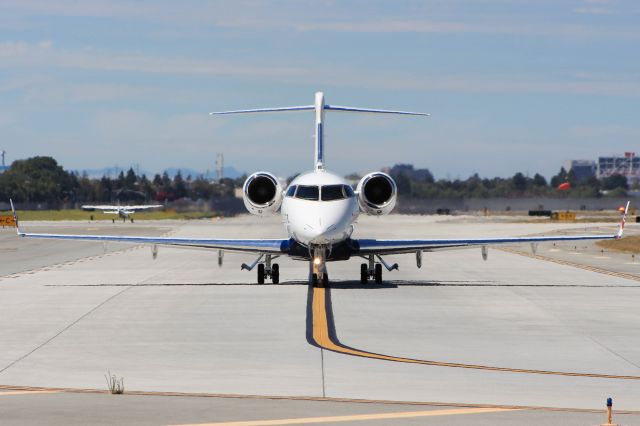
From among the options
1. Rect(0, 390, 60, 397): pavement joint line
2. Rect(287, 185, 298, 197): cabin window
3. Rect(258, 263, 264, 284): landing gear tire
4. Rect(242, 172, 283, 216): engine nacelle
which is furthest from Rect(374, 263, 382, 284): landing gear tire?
Rect(0, 390, 60, 397): pavement joint line

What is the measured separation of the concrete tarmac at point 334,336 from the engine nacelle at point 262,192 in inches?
94.5

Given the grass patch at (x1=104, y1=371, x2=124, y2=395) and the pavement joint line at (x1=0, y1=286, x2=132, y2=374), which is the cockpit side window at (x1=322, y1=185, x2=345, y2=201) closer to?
the pavement joint line at (x1=0, y1=286, x2=132, y2=374)

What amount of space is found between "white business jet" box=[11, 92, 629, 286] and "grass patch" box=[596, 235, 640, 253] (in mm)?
28555

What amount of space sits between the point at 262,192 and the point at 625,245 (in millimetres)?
36726

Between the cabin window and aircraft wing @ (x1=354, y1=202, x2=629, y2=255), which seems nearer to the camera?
the cabin window

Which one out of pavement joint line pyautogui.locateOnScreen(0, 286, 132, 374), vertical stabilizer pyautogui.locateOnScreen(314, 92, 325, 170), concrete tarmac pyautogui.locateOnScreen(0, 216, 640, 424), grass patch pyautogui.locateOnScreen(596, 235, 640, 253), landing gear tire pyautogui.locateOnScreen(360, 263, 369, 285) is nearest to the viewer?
concrete tarmac pyautogui.locateOnScreen(0, 216, 640, 424)

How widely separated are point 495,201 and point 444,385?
185401mm

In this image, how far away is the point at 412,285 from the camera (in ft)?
113

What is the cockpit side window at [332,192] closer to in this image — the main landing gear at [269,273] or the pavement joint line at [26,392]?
the main landing gear at [269,273]

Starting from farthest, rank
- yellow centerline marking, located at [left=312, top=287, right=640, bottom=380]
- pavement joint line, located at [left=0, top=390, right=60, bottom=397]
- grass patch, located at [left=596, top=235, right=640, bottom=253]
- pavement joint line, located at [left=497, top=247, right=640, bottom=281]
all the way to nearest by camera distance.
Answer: grass patch, located at [left=596, top=235, right=640, bottom=253]
pavement joint line, located at [left=497, top=247, right=640, bottom=281]
yellow centerline marking, located at [left=312, top=287, right=640, bottom=380]
pavement joint line, located at [left=0, top=390, right=60, bottom=397]

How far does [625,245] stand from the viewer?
214 feet

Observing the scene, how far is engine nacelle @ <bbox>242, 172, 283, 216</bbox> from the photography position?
33.6 metres

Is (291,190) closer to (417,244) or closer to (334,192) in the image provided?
(334,192)

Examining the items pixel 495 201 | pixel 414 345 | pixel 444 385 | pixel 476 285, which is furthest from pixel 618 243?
pixel 495 201
